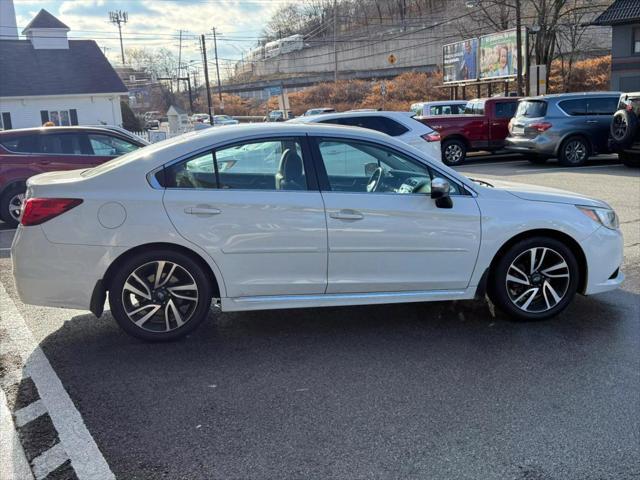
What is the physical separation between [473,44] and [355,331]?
30119 millimetres

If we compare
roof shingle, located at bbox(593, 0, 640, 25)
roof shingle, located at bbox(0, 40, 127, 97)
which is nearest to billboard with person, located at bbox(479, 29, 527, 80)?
roof shingle, located at bbox(593, 0, 640, 25)

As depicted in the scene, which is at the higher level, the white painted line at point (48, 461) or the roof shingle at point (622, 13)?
the roof shingle at point (622, 13)

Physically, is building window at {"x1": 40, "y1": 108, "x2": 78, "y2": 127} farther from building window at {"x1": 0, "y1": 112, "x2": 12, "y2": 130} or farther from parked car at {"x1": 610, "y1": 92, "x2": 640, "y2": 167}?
parked car at {"x1": 610, "y1": 92, "x2": 640, "y2": 167}

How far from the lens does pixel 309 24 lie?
371ft

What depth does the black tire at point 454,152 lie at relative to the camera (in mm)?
17825

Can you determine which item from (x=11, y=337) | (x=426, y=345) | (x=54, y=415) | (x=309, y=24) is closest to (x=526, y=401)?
(x=426, y=345)

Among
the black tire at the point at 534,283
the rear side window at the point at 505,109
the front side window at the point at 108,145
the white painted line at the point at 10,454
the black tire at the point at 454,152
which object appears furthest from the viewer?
the rear side window at the point at 505,109

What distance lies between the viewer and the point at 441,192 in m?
4.52

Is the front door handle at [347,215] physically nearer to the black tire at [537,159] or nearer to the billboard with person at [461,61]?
the black tire at [537,159]

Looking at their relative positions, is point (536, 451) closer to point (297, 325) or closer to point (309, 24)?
point (297, 325)

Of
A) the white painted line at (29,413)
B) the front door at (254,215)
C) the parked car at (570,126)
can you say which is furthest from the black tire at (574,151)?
the white painted line at (29,413)

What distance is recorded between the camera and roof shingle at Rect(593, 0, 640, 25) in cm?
2795

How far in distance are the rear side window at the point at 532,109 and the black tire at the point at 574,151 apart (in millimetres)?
957

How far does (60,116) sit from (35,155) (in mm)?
29232
